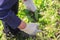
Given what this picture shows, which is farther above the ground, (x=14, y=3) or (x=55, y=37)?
(x=14, y=3)

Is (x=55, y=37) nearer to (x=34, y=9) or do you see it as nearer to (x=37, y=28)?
(x=37, y=28)

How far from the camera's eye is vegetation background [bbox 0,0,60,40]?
8.15ft

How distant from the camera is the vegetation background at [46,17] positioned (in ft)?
8.15

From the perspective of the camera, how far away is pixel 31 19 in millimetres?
2650

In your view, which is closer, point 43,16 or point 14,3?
point 14,3

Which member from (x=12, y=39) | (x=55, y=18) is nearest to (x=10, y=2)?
(x=12, y=39)

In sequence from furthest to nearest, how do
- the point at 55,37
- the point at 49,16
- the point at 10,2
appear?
the point at 49,16, the point at 55,37, the point at 10,2

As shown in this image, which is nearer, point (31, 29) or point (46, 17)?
point (31, 29)

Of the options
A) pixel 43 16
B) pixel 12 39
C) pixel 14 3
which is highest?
pixel 14 3

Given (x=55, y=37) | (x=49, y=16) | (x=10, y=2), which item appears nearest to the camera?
(x=10, y=2)

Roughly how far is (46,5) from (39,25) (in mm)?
330

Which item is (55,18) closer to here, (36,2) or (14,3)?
(36,2)

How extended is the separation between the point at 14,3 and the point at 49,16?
0.59 meters

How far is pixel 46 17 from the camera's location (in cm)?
264
